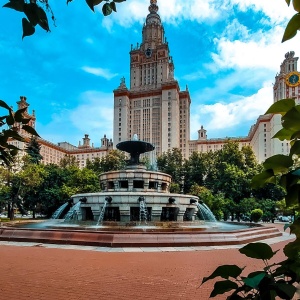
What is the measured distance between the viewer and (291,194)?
1080 millimetres

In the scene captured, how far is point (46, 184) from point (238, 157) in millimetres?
26996

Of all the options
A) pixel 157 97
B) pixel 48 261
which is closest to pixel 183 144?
pixel 157 97

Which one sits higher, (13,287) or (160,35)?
(160,35)

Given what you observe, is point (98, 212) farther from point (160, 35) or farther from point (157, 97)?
point (160, 35)

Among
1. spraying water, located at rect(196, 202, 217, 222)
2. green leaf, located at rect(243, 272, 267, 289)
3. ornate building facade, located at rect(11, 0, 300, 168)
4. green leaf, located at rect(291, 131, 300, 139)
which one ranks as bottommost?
spraying water, located at rect(196, 202, 217, 222)

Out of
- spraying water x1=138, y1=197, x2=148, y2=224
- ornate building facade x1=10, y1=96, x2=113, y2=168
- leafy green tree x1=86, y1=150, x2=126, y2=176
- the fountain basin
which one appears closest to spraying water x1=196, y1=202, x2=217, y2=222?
spraying water x1=138, y1=197, x2=148, y2=224

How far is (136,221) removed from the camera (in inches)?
715

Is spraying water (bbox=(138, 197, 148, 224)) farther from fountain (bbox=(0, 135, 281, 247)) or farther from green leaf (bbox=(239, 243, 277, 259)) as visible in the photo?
green leaf (bbox=(239, 243, 277, 259))

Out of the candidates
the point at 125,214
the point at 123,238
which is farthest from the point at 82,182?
the point at 123,238

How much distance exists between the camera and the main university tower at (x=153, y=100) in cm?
10681

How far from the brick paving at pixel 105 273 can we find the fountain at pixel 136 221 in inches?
52.7

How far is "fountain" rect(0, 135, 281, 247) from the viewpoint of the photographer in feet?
39.8

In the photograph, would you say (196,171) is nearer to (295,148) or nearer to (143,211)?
(143,211)

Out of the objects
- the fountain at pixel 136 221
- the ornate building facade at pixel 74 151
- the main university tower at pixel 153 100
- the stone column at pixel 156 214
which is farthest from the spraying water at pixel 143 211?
the ornate building facade at pixel 74 151
